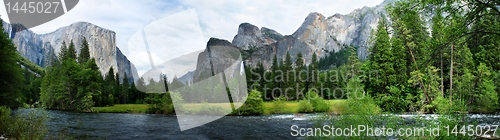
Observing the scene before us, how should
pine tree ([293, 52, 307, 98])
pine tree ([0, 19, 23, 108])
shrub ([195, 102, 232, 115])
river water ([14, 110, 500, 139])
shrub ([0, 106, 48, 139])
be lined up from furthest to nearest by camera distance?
pine tree ([293, 52, 307, 98]) → shrub ([195, 102, 232, 115]) → pine tree ([0, 19, 23, 108]) → river water ([14, 110, 500, 139]) → shrub ([0, 106, 48, 139])

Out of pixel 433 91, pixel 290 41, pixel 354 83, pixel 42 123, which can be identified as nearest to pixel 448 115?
pixel 354 83

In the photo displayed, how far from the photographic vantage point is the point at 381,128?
313 inches

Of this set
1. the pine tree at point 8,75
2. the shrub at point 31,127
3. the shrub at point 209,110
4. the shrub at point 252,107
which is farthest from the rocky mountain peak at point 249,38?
the shrub at point 31,127

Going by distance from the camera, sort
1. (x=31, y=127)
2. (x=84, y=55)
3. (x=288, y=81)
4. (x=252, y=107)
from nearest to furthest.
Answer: (x=31, y=127) < (x=252, y=107) < (x=84, y=55) < (x=288, y=81)

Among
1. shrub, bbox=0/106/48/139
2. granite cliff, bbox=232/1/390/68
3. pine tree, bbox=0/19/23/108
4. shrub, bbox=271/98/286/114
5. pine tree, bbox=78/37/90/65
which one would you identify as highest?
granite cliff, bbox=232/1/390/68

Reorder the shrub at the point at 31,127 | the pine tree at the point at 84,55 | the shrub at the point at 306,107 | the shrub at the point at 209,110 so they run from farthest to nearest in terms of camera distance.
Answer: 1. the pine tree at the point at 84,55
2. the shrub at the point at 306,107
3. the shrub at the point at 209,110
4. the shrub at the point at 31,127

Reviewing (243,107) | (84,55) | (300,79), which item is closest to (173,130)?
(243,107)

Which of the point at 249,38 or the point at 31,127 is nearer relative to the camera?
the point at 31,127

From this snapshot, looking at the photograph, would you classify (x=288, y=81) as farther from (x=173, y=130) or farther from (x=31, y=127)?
(x=31, y=127)

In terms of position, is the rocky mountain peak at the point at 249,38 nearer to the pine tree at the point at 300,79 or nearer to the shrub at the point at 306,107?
the pine tree at the point at 300,79

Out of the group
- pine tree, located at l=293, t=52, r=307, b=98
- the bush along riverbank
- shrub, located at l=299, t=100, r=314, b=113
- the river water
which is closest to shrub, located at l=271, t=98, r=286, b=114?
the bush along riverbank

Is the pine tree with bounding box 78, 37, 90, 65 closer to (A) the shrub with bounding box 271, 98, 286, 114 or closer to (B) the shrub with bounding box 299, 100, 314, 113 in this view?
(A) the shrub with bounding box 271, 98, 286, 114

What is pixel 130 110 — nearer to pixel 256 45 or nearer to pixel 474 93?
pixel 474 93

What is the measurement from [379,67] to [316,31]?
14137cm
